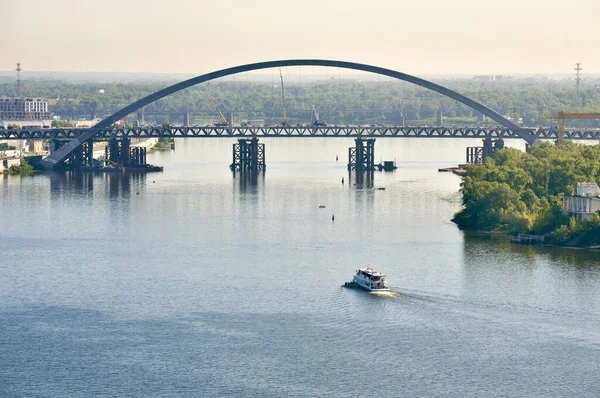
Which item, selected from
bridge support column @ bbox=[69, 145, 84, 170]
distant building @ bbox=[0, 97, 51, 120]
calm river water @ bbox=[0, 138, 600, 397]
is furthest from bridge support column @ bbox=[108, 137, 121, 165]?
distant building @ bbox=[0, 97, 51, 120]

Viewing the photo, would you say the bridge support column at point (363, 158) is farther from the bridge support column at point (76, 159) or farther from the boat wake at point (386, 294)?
the boat wake at point (386, 294)

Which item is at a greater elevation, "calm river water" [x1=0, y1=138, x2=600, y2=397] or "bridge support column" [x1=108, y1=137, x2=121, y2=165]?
"bridge support column" [x1=108, y1=137, x2=121, y2=165]

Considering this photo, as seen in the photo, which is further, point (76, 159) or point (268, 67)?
point (268, 67)

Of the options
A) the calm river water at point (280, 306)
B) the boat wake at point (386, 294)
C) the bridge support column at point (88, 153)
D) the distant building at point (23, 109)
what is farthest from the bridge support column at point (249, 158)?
the distant building at point (23, 109)

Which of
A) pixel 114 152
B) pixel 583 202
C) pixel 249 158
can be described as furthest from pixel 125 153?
pixel 583 202

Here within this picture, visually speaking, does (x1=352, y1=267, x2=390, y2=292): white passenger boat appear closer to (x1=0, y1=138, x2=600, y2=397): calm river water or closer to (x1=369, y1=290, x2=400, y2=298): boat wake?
(x1=369, y1=290, x2=400, y2=298): boat wake

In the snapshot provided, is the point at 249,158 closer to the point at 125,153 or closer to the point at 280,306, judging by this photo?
the point at 125,153

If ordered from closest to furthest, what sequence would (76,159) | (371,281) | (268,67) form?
(371,281) → (76,159) → (268,67)
